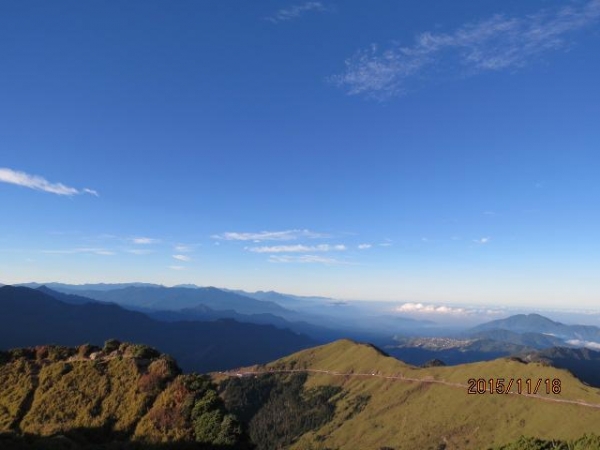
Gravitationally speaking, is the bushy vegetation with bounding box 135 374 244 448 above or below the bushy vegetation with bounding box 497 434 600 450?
above

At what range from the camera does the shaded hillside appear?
52.1 m

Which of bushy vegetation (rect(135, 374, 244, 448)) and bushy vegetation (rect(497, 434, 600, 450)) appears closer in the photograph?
bushy vegetation (rect(135, 374, 244, 448))

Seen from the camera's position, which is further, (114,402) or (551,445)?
(551,445)

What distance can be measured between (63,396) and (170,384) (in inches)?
606

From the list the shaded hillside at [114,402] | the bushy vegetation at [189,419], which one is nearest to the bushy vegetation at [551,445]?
the shaded hillside at [114,402]

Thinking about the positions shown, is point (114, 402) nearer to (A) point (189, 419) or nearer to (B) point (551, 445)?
(A) point (189, 419)

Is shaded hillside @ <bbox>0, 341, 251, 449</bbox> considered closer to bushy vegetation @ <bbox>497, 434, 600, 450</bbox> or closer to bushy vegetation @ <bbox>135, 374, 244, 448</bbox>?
bushy vegetation @ <bbox>135, 374, 244, 448</bbox>

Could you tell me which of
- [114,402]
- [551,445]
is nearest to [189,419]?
[114,402]

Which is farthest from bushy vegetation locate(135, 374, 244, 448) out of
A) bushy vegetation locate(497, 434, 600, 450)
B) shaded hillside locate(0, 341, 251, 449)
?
bushy vegetation locate(497, 434, 600, 450)

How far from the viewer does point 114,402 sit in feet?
194

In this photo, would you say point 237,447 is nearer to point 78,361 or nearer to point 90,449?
point 90,449

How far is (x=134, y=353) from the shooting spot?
71438 mm

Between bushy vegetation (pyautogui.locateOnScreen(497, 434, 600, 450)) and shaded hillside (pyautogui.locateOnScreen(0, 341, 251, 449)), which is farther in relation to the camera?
bushy vegetation (pyautogui.locateOnScreen(497, 434, 600, 450))

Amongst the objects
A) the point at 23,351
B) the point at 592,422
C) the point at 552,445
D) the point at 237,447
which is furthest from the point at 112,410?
the point at 592,422
